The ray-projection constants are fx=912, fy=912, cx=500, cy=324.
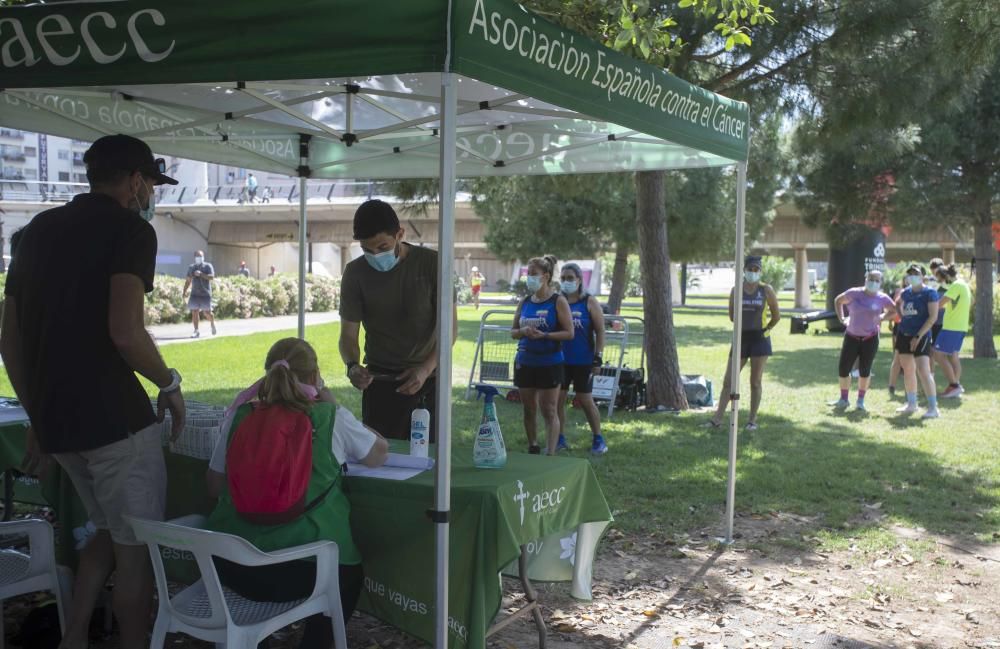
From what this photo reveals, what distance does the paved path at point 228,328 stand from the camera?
19.2 metres

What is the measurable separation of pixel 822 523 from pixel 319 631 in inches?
168

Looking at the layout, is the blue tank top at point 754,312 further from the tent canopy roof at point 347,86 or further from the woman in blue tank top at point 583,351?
the tent canopy roof at point 347,86

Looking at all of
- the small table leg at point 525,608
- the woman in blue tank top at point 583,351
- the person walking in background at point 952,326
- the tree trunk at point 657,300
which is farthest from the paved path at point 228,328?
the small table leg at point 525,608

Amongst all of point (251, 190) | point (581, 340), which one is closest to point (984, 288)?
point (581, 340)

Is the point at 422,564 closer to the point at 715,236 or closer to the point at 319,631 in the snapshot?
the point at 319,631

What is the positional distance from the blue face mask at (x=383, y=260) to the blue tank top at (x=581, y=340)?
12.3ft

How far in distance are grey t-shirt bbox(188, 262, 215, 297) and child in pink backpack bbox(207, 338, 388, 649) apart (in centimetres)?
1598

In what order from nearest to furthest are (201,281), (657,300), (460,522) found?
1. (460,522)
2. (657,300)
3. (201,281)

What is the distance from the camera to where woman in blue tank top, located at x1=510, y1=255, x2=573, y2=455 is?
773cm

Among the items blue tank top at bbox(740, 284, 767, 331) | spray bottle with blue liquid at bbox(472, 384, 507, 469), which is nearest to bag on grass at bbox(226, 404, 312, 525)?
spray bottle with blue liquid at bbox(472, 384, 507, 469)

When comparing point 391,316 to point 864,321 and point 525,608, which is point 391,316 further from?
point 864,321

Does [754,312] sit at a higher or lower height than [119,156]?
lower

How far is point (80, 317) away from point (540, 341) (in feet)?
16.4

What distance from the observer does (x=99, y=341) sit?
10.2 ft
